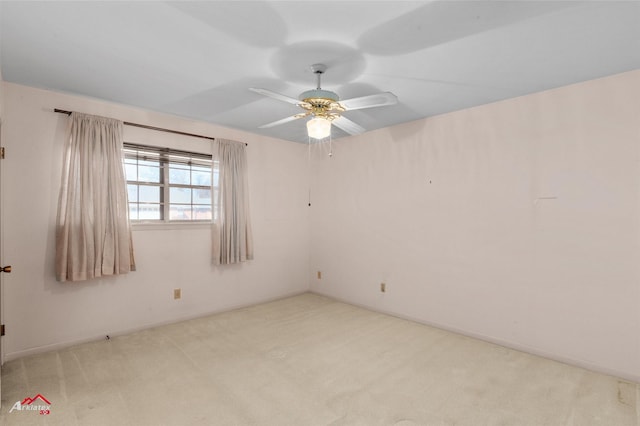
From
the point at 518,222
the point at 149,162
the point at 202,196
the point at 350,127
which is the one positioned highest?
the point at 350,127

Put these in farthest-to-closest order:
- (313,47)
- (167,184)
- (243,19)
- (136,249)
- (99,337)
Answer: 1. (167,184)
2. (136,249)
3. (99,337)
4. (313,47)
5. (243,19)

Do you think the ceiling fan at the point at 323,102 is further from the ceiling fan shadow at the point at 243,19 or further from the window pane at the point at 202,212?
the window pane at the point at 202,212

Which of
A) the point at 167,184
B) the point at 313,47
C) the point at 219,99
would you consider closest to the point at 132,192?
the point at 167,184

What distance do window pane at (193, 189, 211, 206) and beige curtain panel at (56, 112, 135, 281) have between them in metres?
0.88

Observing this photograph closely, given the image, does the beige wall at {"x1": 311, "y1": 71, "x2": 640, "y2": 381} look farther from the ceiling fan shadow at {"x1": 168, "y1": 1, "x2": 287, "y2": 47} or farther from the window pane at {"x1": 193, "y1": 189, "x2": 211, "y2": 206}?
the ceiling fan shadow at {"x1": 168, "y1": 1, "x2": 287, "y2": 47}

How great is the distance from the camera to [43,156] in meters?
2.99

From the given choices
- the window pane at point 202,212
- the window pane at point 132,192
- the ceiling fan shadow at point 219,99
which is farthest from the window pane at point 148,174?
the ceiling fan shadow at point 219,99

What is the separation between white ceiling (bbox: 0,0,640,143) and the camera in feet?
5.91

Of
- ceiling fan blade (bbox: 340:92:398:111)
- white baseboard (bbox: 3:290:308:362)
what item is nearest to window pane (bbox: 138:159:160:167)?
white baseboard (bbox: 3:290:308:362)

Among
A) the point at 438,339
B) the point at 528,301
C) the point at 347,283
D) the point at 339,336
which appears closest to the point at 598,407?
the point at 528,301

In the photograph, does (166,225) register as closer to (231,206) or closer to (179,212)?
(179,212)

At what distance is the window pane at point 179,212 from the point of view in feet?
12.8

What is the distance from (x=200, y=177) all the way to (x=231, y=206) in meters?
0.56

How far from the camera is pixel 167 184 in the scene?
152 inches
